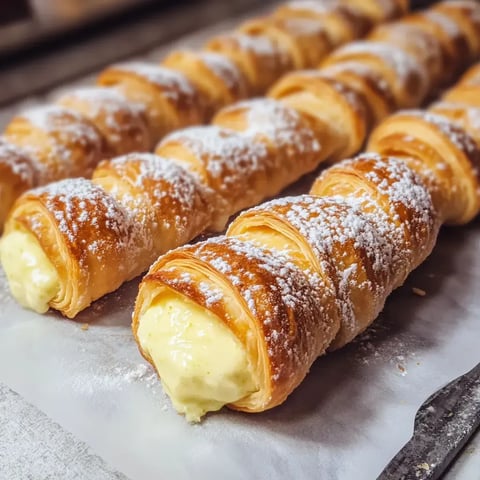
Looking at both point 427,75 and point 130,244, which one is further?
point 427,75

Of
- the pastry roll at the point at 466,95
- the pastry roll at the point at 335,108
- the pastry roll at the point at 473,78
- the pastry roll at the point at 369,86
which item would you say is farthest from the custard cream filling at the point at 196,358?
the pastry roll at the point at 473,78

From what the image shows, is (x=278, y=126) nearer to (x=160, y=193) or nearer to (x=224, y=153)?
(x=224, y=153)

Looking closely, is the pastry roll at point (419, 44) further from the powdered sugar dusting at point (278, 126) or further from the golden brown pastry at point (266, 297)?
the golden brown pastry at point (266, 297)

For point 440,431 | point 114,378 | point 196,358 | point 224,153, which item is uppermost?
point 224,153

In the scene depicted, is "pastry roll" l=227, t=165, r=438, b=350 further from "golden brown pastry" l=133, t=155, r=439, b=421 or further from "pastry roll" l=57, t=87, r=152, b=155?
"pastry roll" l=57, t=87, r=152, b=155

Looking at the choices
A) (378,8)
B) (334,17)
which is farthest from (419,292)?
(378,8)

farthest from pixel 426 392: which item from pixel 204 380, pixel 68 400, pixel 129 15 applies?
pixel 129 15

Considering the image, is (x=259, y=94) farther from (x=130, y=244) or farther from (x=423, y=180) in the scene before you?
(x=130, y=244)
